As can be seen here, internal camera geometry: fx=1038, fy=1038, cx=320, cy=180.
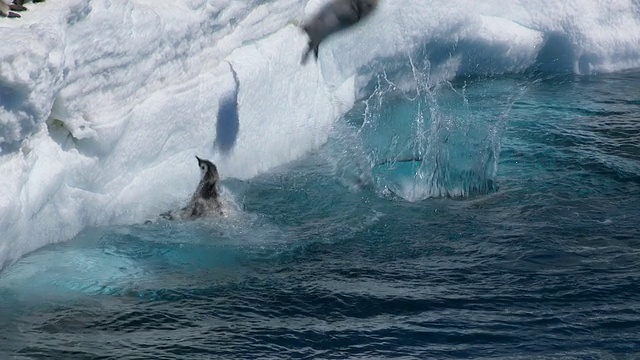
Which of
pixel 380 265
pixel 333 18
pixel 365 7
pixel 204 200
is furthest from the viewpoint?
pixel 365 7

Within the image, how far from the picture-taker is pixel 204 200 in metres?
7.13

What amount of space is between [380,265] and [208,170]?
149 cm

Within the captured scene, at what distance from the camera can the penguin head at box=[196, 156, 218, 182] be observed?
23.5 feet

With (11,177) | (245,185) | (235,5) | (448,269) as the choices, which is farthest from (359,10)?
(11,177)

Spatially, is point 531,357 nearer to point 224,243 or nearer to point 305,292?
point 305,292

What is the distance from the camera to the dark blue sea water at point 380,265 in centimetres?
549

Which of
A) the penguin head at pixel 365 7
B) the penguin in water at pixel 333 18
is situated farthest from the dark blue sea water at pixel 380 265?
the penguin head at pixel 365 7

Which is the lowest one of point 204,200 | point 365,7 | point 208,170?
point 204,200

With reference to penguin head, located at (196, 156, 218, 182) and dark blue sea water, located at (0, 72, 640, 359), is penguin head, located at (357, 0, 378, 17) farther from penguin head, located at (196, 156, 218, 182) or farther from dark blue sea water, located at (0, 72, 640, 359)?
penguin head, located at (196, 156, 218, 182)

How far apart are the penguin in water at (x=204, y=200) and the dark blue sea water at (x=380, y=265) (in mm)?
76

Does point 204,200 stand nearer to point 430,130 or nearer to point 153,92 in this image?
point 153,92

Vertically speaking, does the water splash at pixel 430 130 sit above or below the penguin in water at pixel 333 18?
below

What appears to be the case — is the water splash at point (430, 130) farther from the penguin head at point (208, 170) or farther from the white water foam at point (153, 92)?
the penguin head at point (208, 170)

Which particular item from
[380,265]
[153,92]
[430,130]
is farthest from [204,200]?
[430,130]
